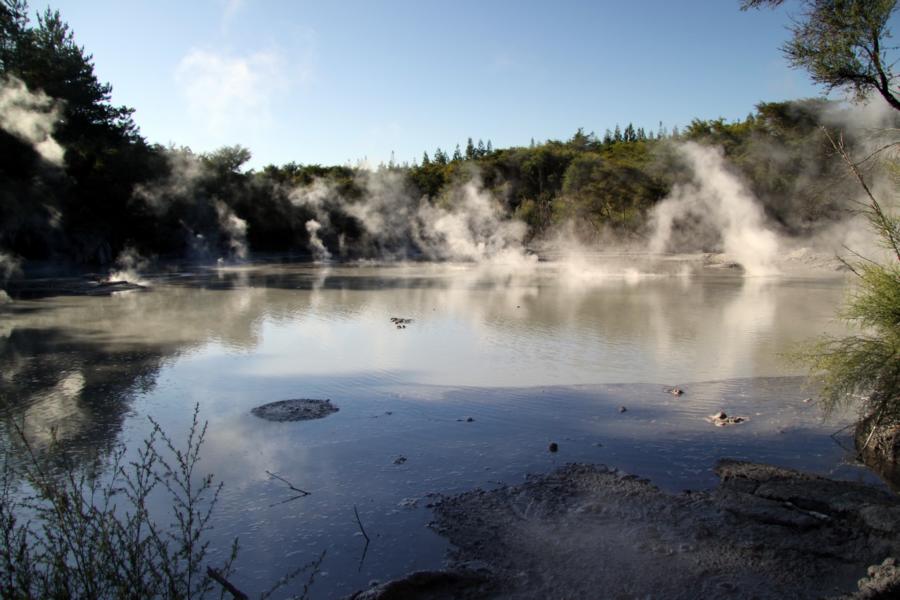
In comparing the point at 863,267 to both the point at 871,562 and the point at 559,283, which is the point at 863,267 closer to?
the point at 871,562

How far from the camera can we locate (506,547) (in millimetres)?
3969

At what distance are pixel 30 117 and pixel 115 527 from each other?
29051mm

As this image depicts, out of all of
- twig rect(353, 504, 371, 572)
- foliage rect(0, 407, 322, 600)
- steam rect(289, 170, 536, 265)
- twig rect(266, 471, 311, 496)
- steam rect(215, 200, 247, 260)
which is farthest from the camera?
steam rect(289, 170, 536, 265)

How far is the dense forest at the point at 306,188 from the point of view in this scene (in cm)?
2625

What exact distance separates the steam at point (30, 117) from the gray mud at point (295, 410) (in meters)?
23.7

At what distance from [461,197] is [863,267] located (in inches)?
1770

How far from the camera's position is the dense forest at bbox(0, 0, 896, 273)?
26.2 m

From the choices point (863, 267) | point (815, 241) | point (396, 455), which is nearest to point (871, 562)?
point (863, 267)

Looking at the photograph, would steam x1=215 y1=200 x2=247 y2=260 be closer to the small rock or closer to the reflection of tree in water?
the reflection of tree in water

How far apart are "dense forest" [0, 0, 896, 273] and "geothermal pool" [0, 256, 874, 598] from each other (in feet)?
41.5

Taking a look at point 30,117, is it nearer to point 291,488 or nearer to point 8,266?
point 8,266

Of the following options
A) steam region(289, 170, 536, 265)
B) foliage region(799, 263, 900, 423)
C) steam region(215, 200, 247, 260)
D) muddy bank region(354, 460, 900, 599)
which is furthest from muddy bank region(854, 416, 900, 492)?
steam region(215, 200, 247, 260)

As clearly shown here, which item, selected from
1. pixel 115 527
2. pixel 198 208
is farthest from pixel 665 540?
pixel 198 208

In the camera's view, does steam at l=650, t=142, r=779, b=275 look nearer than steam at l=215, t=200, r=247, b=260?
Yes
